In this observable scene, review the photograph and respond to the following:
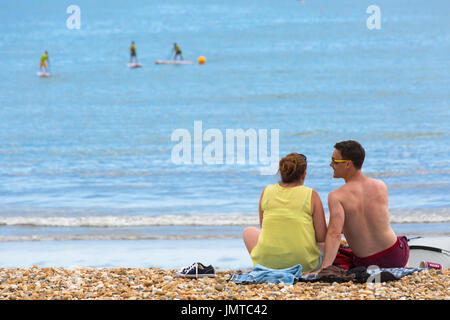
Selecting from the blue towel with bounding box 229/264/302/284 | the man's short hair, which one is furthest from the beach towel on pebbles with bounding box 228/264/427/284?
the man's short hair

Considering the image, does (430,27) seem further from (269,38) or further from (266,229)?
(266,229)

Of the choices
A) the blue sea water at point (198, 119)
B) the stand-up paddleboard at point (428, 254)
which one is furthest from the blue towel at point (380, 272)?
the blue sea water at point (198, 119)

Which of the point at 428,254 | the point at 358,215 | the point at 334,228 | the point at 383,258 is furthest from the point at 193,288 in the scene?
the point at 428,254

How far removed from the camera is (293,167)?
13.9 feet

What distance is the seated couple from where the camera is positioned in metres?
4.27

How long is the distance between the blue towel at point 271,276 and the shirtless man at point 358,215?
20 cm

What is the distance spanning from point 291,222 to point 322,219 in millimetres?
210

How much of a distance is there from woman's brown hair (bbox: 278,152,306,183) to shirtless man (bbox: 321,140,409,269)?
218mm

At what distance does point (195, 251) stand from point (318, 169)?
6499 mm

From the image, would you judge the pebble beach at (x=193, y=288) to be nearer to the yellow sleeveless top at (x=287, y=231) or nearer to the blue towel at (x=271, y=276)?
the blue towel at (x=271, y=276)

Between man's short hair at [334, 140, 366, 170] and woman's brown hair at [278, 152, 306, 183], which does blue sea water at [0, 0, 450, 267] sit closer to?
woman's brown hair at [278, 152, 306, 183]

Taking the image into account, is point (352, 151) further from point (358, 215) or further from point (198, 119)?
point (198, 119)

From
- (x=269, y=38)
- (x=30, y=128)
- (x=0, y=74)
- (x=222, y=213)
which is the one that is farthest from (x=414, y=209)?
(x=269, y=38)

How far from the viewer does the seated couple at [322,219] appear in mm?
4273
